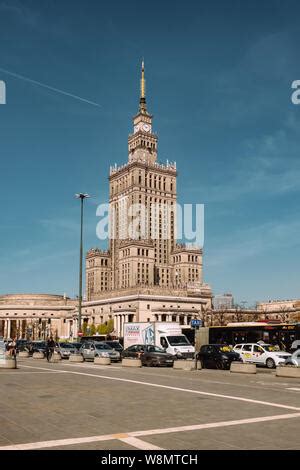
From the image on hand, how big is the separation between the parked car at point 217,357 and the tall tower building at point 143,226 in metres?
131

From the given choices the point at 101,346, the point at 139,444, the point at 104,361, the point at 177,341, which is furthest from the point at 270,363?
the point at 139,444

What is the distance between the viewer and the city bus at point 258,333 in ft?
148

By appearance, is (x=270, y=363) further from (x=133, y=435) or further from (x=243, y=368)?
(x=133, y=435)

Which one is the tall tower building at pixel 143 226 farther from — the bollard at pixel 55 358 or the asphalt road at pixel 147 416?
the asphalt road at pixel 147 416

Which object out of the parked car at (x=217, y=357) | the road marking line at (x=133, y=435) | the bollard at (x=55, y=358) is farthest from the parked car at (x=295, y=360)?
the road marking line at (x=133, y=435)

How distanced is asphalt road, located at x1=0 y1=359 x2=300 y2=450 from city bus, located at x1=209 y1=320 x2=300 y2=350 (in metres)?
25.3

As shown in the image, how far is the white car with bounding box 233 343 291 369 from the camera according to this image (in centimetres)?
3475

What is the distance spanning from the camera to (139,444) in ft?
30.9

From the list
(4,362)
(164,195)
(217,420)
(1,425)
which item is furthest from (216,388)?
(164,195)

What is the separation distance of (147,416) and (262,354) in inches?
974

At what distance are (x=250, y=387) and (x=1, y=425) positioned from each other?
12.1 meters

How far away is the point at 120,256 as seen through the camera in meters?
171

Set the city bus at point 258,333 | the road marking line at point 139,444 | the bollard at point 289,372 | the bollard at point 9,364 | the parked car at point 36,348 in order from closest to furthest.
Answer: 1. the road marking line at point 139,444
2. the bollard at point 289,372
3. the bollard at point 9,364
4. the city bus at point 258,333
5. the parked car at point 36,348
